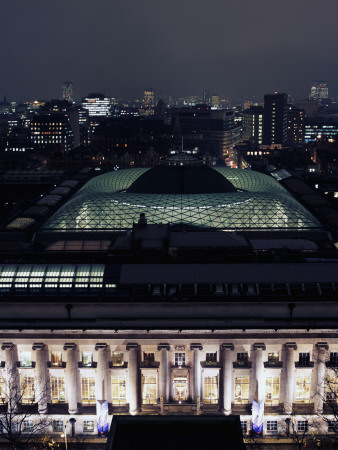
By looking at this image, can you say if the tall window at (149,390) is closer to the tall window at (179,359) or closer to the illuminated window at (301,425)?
the tall window at (179,359)

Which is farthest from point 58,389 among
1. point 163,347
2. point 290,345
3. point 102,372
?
point 290,345

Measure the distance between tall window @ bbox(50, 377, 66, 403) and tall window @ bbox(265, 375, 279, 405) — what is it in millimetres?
22075

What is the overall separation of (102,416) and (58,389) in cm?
602

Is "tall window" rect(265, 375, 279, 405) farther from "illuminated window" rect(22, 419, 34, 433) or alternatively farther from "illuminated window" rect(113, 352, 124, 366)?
"illuminated window" rect(22, 419, 34, 433)

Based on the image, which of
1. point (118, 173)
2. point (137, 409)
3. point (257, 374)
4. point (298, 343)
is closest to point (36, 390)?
point (137, 409)

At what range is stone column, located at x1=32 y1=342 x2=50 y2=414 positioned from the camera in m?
67.6

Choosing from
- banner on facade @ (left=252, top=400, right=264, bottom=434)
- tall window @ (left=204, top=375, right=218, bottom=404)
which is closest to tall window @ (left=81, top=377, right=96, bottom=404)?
tall window @ (left=204, top=375, right=218, bottom=404)

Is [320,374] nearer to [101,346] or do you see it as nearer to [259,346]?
[259,346]

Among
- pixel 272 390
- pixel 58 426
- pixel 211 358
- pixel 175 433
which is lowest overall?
pixel 58 426

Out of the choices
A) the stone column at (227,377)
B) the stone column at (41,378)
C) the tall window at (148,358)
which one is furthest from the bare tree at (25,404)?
the stone column at (227,377)

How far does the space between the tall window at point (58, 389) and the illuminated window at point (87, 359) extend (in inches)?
125

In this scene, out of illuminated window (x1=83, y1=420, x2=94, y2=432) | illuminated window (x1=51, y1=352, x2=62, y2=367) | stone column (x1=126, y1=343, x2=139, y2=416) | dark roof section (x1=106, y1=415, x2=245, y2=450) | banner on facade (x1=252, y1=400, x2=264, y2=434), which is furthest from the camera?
illuminated window (x1=83, y1=420, x2=94, y2=432)

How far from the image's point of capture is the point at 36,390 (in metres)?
68.8

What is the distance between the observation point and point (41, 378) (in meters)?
68.4
